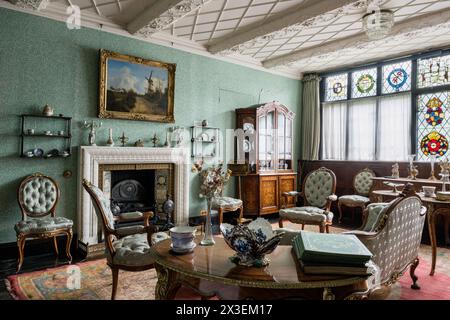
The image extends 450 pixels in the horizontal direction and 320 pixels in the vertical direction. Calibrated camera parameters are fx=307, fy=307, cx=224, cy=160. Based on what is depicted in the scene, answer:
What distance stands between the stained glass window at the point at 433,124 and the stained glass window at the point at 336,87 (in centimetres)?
148

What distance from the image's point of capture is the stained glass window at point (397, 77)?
557 centimetres

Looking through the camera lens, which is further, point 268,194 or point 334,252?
point 268,194

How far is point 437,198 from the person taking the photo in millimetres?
3188

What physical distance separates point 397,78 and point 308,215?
141 inches

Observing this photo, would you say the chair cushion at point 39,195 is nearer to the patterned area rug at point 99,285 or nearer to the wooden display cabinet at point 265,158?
the patterned area rug at point 99,285

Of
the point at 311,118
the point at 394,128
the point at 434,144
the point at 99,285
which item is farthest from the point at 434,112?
the point at 99,285

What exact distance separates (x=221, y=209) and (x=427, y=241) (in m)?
3.03

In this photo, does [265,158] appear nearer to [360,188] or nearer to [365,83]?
[360,188]

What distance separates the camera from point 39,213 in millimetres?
3570

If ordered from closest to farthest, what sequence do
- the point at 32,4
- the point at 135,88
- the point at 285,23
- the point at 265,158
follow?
1. the point at 32,4
2. the point at 285,23
3. the point at 135,88
4. the point at 265,158

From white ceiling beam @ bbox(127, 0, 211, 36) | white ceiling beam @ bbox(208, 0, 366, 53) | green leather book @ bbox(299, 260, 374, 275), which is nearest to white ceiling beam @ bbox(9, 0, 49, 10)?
white ceiling beam @ bbox(127, 0, 211, 36)

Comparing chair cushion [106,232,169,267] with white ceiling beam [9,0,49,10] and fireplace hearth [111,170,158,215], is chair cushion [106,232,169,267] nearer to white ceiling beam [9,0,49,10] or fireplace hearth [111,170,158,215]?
fireplace hearth [111,170,158,215]

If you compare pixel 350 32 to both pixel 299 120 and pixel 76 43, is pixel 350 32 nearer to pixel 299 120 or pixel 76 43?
pixel 299 120
